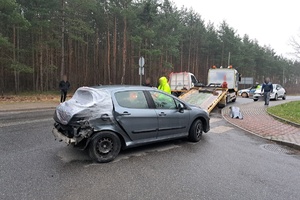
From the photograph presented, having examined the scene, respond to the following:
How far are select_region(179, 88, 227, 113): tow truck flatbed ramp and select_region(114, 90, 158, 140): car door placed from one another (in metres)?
7.05

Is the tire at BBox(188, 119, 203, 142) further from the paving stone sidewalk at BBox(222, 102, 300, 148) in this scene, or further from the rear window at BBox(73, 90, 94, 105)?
the rear window at BBox(73, 90, 94, 105)

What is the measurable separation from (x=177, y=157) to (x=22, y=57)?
962 inches

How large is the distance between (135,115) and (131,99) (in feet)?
1.35

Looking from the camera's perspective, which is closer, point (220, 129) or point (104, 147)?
point (104, 147)

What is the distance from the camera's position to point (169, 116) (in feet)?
19.4

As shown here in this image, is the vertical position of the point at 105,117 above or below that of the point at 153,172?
above

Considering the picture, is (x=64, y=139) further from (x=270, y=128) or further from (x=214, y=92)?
(x=214, y=92)

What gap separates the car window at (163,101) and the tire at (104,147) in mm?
1450

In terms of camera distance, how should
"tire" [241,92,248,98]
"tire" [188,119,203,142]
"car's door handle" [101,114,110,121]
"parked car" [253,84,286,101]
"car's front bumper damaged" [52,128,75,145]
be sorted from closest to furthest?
"car's front bumper damaged" [52,128,75,145] → "car's door handle" [101,114,110,121] → "tire" [188,119,203,142] → "parked car" [253,84,286,101] → "tire" [241,92,248,98]

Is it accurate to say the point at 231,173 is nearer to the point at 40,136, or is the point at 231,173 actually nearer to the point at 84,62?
the point at 40,136

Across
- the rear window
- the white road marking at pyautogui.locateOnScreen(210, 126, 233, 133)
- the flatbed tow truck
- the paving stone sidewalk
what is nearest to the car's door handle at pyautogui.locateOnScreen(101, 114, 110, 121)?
the rear window

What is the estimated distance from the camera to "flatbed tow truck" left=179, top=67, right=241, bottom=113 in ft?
41.9

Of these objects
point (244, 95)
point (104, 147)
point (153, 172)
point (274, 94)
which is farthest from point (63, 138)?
point (244, 95)

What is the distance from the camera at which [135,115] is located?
17.3ft
